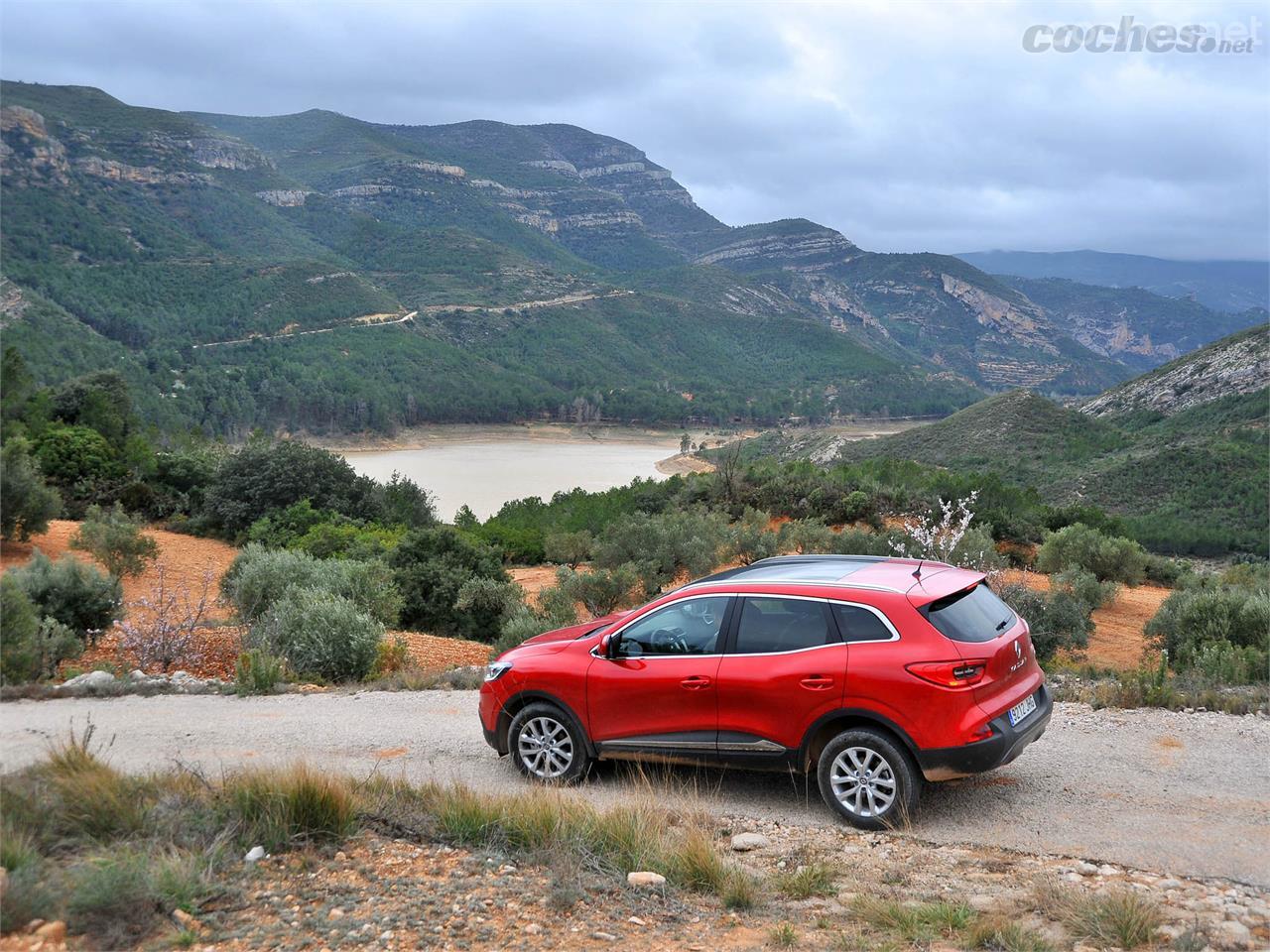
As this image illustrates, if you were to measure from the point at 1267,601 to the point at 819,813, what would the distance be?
8.96 metres

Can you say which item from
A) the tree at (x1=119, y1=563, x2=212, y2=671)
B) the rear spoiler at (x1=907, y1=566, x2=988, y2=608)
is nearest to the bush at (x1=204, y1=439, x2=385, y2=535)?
the tree at (x1=119, y1=563, x2=212, y2=671)

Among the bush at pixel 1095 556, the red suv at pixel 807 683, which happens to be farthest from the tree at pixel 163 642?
the bush at pixel 1095 556

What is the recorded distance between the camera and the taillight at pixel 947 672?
5746 millimetres

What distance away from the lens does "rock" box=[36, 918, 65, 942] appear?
4367 millimetres

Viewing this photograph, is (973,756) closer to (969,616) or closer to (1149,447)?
(969,616)

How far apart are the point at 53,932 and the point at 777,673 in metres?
3.94

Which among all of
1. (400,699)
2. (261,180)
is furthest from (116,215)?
(400,699)

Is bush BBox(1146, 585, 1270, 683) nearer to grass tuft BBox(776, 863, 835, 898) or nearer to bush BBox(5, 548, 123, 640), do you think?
grass tuft BBox(776, 863, 835, 898)

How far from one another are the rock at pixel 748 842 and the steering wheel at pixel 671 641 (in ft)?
4.03

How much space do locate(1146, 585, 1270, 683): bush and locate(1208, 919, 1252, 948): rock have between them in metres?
6.21

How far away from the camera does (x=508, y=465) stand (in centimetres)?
7169

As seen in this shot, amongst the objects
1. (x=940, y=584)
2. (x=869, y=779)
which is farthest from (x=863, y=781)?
(x=940, y=584)

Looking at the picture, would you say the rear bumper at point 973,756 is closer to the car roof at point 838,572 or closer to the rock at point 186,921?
the car roof at point 838,572

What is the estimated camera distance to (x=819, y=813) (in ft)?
20.7
